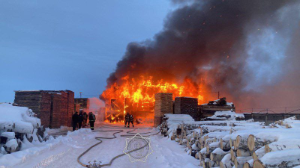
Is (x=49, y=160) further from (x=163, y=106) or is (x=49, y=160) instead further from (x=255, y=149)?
(x=163, y=106)

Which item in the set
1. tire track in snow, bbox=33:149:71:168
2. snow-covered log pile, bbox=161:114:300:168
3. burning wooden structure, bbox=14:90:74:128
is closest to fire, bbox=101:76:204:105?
burning wooden structure, bbox=14:90:74:128

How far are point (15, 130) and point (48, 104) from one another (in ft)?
33.8

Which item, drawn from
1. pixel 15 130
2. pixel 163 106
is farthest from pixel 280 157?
pixel 163 106

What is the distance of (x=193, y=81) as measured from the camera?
46094mm

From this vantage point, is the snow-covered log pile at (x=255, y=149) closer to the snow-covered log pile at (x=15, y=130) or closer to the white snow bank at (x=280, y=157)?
the white snow bank at (x=280, y=157)

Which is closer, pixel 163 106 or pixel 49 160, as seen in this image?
pixel 49 160

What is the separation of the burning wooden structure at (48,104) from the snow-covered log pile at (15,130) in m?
7.30

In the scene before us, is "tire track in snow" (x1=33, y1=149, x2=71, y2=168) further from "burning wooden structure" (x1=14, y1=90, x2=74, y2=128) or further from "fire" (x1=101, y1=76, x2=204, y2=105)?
"fire" (x1=101, y1=76, x2=204, y2=105)

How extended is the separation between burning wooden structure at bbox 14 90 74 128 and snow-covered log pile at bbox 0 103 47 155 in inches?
287

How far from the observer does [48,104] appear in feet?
60.4

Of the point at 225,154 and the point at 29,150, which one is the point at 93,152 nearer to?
the point at 29,150

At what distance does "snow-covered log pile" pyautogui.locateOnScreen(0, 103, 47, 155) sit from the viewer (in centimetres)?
753

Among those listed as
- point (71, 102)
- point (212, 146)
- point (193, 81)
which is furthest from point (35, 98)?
point (193, 81)

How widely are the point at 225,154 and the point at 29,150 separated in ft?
21.5
